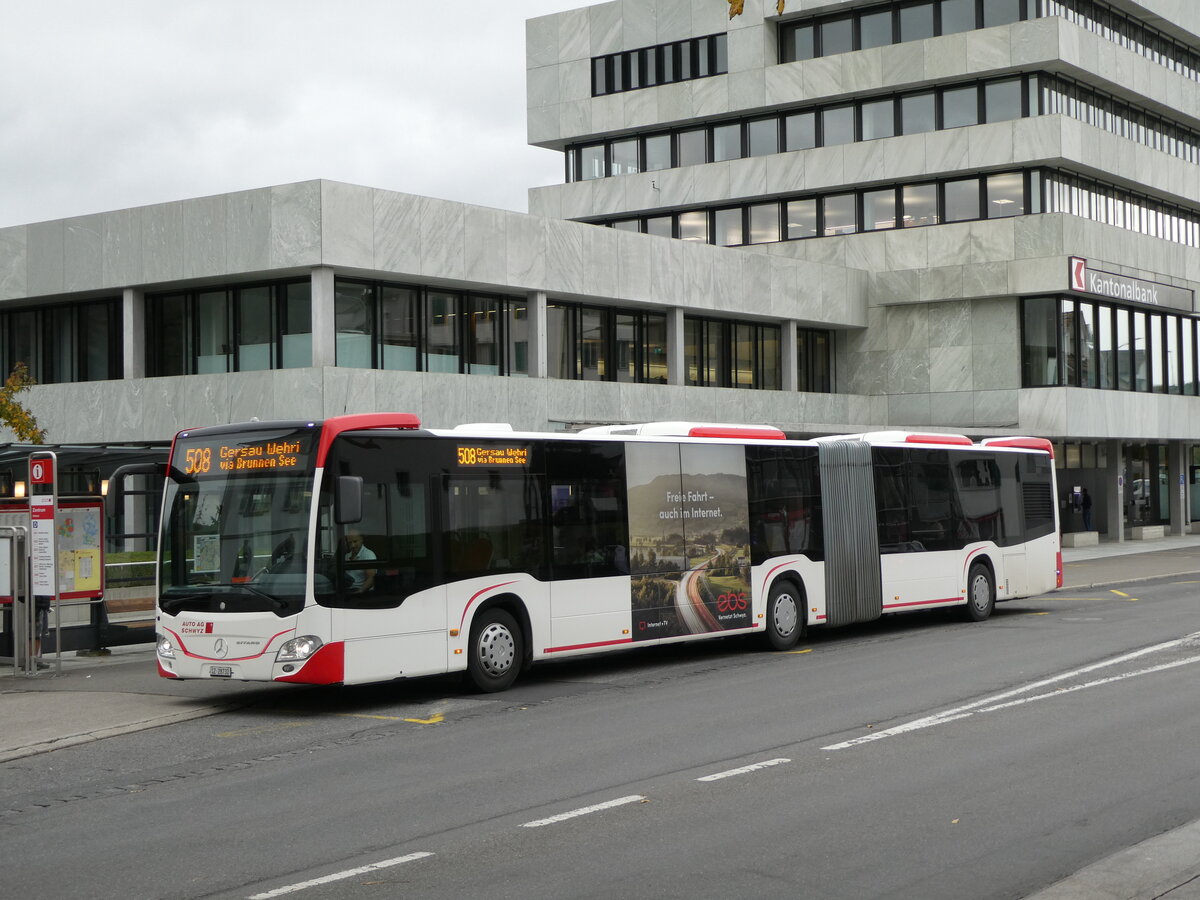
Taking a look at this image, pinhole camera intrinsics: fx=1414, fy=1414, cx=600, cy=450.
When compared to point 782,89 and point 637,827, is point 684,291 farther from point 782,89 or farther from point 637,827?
point 637,827

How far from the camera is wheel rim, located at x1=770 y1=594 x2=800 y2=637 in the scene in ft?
61.1

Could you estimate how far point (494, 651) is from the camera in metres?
14.9

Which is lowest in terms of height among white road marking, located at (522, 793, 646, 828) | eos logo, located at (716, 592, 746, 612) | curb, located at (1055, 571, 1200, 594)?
curb, located at (1055, 571, 1200, 594)

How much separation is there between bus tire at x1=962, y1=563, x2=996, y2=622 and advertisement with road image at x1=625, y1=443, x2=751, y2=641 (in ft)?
19.0

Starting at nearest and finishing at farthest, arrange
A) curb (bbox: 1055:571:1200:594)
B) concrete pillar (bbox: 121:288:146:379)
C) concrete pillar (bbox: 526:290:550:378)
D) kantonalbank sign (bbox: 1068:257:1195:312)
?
1. curb (bbox: 1055:571:1200:594)
2. concrete pillar (bbox: 121:288:146:379)
3. concrete pillar (bbox: 526:290:550:378)
4. kantonalbank sign (bbox: 1068:257:1195:312)

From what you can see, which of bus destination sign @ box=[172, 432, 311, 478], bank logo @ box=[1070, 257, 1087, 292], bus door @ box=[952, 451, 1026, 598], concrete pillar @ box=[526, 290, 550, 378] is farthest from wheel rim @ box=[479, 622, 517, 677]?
bank logo @ box=[1070, 257, 1087, 292]

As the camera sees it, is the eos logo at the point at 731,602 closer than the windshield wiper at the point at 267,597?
No

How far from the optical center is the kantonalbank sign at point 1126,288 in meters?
42.7

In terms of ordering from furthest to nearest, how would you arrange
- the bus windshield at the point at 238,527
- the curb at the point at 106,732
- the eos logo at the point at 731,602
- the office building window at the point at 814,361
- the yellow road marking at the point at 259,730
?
the office building window at the point at 814,361, the eos logo at the point at 731,602, the bus windshield at the point at 238,527, the yellow road marking at the point at 259,730, the curb at the point at 106,732

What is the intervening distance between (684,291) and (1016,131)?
46.8ft

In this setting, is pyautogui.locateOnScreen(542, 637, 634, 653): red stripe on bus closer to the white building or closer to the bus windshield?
the bus windshield

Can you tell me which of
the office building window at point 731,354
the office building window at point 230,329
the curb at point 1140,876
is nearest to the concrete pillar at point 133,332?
the office building window at point 230,329

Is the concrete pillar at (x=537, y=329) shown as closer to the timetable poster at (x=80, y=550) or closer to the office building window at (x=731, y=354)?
the office building window at (x=731, y=354)

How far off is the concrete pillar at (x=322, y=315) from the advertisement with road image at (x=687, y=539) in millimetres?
12123
